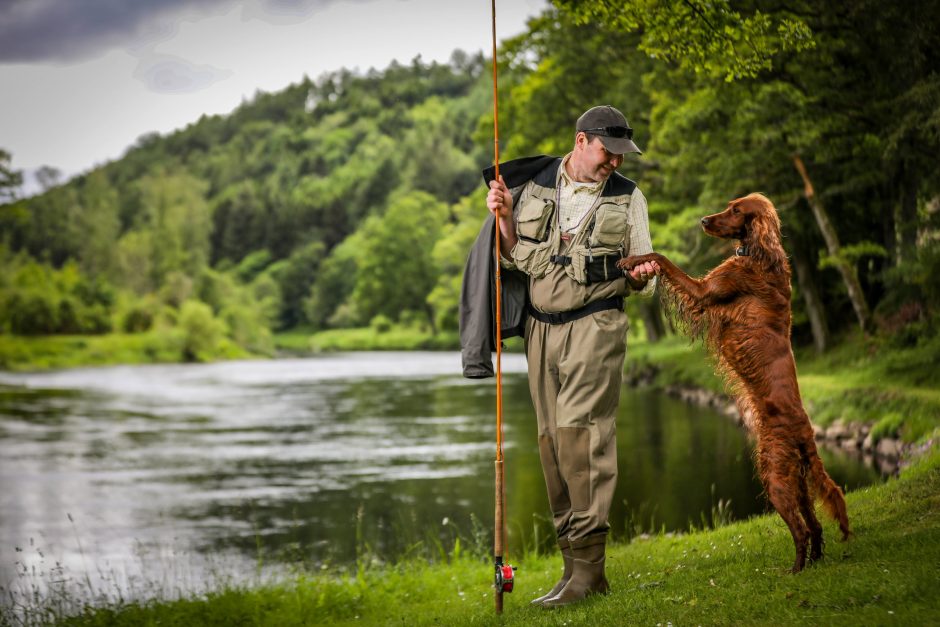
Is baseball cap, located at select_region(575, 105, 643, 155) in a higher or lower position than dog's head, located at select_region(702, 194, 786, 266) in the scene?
higher

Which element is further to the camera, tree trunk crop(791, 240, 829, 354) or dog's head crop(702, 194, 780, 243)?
tree trunk crop(791, 240, 829, 354)

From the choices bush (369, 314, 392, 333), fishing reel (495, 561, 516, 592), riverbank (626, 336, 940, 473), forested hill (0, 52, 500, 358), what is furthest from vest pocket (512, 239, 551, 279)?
bush (369, 314, 392, 333)

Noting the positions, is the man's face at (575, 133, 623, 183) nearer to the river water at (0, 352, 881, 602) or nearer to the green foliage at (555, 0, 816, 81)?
the green foliage at (555, 0, 816, 81)

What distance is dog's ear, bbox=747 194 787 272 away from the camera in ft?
17.4

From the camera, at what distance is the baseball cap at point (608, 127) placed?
5.60 m

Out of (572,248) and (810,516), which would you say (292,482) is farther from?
(810,516)

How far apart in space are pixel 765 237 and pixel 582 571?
A: 2.07m

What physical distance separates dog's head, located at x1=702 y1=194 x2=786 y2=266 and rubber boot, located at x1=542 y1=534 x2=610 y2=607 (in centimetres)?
176

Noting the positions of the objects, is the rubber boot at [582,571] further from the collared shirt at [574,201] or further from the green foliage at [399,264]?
the green foliage at [399,264]

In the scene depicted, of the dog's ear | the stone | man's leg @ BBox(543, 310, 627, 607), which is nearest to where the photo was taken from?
the dog's ear

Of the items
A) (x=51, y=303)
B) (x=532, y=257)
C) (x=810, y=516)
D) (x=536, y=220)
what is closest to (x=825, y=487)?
(x=810, y=516)

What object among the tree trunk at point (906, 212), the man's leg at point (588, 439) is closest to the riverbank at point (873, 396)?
the tree trunk at point (906, 212)

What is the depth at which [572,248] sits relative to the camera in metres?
5.72

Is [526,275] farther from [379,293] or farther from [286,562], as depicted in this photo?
[379,293]
